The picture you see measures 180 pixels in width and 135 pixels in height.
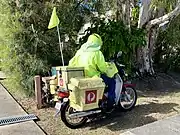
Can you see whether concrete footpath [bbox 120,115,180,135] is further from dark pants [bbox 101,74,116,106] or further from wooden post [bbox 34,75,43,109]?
wooden post [bbox 34,75,43,109]

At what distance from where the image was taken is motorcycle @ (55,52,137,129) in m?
4.33

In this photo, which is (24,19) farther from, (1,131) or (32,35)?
(1,131)

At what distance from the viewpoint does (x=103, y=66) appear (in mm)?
4426

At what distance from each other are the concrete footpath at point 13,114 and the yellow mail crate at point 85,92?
2.45ft

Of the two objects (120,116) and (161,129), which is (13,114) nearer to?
(120,116)

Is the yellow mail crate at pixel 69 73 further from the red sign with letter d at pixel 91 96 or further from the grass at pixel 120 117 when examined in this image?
the grass at pixel 120 117

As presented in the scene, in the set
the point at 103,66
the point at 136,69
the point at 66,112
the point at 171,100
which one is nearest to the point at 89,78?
the point at 103,66

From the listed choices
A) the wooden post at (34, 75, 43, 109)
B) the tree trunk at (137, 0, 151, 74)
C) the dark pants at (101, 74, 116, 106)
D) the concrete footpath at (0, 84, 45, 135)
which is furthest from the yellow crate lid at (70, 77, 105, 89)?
the tree trunk at (137, 0, 151, 74)

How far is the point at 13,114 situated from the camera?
5113 millimetres

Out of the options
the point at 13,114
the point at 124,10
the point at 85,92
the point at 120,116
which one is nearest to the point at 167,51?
the point at 124,10

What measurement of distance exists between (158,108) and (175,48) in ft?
13.7

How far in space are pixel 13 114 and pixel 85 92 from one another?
5.82 ft

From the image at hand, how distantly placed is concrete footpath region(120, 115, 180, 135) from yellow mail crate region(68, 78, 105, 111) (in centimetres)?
73

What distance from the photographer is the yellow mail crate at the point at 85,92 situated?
4083 millimetres
